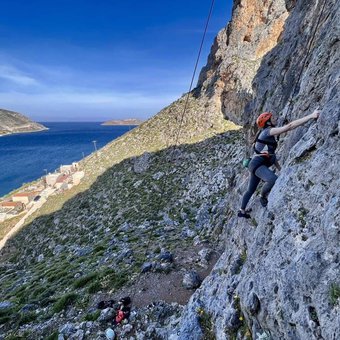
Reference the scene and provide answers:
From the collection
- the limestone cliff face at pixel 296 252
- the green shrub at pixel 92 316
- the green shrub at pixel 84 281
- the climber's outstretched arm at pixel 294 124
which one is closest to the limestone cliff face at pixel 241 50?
the green shrub at pixel 84 281

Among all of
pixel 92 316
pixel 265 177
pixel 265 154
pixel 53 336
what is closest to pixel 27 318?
pixel 53 336

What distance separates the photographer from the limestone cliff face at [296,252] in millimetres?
4312

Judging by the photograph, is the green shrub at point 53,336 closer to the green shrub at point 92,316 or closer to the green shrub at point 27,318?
the green shrub at point 92,316

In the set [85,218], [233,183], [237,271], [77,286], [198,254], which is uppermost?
[233,183]

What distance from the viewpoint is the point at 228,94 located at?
4512cm

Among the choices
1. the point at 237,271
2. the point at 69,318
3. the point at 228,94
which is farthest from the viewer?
the point at 228,94

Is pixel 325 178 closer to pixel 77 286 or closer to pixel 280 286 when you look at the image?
pixel 280 286

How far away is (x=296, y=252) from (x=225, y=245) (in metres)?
8.09

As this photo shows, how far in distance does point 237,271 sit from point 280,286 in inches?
103

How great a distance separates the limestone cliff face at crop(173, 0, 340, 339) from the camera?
4.31 meters

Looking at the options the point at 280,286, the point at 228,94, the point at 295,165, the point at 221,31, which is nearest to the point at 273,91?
the point at 295,165

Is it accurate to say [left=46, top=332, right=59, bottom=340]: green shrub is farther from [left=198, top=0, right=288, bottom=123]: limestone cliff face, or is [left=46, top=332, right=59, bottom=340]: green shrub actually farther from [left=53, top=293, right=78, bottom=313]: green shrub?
[left=198, top=0, right=288, bottom=123]: limestone cliff face

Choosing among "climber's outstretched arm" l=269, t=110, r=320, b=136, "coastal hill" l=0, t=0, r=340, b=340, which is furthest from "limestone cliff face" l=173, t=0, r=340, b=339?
"climber's outstretched arm" l=269, t=110, r=320, b=136

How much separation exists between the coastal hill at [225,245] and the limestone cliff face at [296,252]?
0.02m
